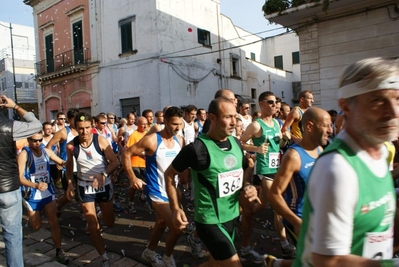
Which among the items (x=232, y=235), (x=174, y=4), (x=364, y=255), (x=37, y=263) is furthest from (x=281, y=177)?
(x=174, y=4)

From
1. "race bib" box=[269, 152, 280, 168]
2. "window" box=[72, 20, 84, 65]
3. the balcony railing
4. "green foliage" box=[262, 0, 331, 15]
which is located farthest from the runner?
"window" box=[72, 20, 84, 65]

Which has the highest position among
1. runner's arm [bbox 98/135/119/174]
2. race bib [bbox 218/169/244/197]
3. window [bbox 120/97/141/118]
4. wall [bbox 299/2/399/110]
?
wall [bbox 299/2/399/110]

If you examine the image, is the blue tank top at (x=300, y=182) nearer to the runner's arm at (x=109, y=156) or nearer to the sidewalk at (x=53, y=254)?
the sidewalk at (x=53, y=254)

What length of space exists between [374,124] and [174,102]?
17.0m

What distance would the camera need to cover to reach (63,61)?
22062 millimetres

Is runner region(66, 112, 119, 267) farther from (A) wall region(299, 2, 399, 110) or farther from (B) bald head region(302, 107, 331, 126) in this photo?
(A) wall region(299, 2, 399, 110)

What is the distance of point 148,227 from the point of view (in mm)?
5461

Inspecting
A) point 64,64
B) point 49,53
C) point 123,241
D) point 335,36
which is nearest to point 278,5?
Result: point 335,36

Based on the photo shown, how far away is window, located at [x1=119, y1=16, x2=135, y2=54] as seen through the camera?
1805 centimetres

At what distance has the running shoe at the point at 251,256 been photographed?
12.9 feet

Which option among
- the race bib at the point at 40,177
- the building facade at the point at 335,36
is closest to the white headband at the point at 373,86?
the race bib at the point at 40,177

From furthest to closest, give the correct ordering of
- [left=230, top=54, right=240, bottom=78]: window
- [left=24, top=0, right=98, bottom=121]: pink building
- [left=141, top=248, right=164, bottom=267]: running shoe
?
[left=230, top=54, right=240, bottom=78]: window
[left=24, top=0, right=98, bottom=121]: pink building
[left=141, top=248, right=164, bottom=267]: running shoe

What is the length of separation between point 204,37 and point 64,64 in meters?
9.50

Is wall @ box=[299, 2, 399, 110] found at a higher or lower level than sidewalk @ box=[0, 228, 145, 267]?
higher
